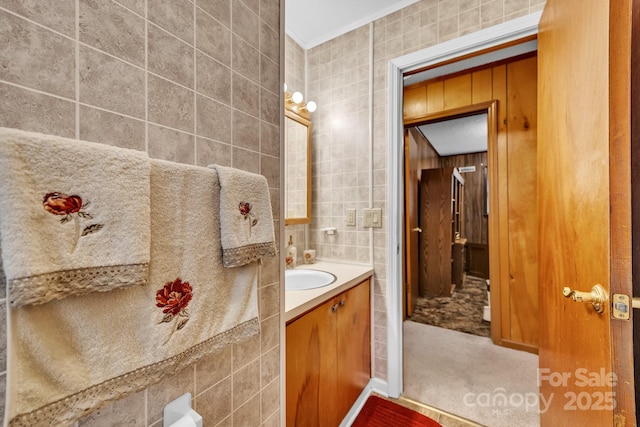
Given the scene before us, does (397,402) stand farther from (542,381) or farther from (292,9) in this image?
(292,9)

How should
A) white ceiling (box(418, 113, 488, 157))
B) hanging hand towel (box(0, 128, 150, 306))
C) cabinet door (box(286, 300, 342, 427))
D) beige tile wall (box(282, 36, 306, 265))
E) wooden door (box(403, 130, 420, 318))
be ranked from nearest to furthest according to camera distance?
hanging hand towel (box(0, 128, 150, 306))
cabinet door (box(286, 300, 342, 427))
beige tile wall (box(282, 36, 306, 265))
wooden door (box(403, 130, 420, 318))
white ceiling (box(418, 113, 488, 157))

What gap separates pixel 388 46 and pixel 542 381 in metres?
1.95

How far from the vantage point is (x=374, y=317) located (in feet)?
5.51

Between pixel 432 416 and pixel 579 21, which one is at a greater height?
pixel 579 21

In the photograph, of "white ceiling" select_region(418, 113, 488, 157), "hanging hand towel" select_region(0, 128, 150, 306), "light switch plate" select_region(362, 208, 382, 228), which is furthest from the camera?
"white ceiling" select_region(418, 113, 488, 157)

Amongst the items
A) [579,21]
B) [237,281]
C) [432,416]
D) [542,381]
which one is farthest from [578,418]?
[579,21]

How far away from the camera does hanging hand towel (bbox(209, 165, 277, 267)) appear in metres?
0.64

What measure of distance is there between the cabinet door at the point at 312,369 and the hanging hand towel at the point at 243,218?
0.45 metres

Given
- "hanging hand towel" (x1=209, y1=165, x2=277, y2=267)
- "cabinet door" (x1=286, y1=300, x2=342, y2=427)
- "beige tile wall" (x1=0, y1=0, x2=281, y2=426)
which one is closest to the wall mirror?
"cabinet door" (x1=286, y1=300, x2=342, y2=427)

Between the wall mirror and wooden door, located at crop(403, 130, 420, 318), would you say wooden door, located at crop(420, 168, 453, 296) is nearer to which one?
wooden door, located at crop(403, 130, 420, 318)

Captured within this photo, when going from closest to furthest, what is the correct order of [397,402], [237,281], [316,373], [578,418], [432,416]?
[237,281] < [578,418] < [316,373] < [432,416] < [397,402]

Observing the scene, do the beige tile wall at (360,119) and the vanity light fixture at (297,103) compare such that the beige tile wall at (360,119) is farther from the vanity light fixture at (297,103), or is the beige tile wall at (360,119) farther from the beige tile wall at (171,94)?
the beige tile wall at (171,94)

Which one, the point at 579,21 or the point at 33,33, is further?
the point at 579,21

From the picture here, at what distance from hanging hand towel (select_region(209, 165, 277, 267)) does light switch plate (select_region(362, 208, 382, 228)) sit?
0.99m
